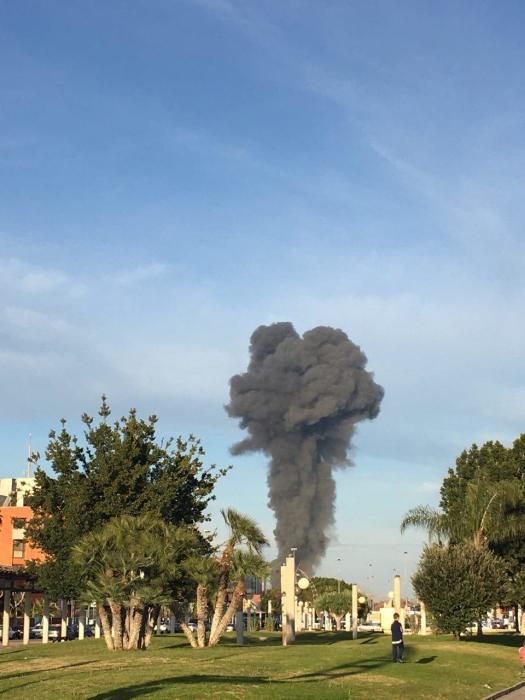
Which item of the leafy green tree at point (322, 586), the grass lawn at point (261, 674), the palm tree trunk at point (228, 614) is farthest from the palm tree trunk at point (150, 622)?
the leafy green tree at point (322, 586)

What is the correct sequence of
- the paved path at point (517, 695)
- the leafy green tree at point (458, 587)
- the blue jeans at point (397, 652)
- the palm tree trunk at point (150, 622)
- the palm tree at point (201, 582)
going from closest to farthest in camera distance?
the paved path at point (517, 695) < the blue jeans at point (397, 652) < the palm tree trunk at point (150, 622) < the palm tree at point (201, 582) < the leafy green tree at point (458, 587)

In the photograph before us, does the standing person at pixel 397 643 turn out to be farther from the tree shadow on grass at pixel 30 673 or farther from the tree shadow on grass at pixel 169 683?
the tree shadow on grass at pixel 30 673

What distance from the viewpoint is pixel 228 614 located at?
4141 cm

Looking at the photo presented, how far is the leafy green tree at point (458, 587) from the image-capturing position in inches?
1838

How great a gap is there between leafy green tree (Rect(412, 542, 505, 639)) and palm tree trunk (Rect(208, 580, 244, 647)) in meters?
10.4

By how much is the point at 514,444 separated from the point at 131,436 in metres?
31.3

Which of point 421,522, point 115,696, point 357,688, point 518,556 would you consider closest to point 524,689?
point 357,688

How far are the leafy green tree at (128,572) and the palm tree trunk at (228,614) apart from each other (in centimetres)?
316

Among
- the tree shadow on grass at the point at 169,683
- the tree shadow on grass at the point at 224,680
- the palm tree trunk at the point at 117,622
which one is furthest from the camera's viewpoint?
the palm tree trunk at the point at 117,622

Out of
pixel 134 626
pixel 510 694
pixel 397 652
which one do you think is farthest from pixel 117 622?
pixel 510 694

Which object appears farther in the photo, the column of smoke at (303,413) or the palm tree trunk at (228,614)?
the column of smoke at (303,413)

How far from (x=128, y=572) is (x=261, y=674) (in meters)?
12.3

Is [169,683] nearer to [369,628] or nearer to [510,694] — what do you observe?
[510,694]

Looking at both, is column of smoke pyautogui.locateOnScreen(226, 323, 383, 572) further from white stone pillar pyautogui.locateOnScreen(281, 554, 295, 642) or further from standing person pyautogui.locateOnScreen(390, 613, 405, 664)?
standing person pyautogui.locateOnScreen(390, 613, 405, 664)
